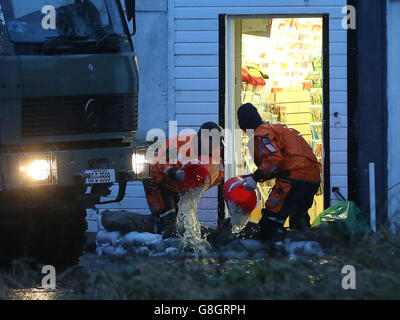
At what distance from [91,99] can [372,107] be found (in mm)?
4364

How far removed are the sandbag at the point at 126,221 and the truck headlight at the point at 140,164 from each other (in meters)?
1.78

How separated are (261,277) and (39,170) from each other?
2979 millimetres

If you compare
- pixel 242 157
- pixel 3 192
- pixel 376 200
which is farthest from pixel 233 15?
pixel 3 192

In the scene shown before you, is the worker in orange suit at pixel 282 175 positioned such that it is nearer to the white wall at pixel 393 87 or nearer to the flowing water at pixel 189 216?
the flowing water at pixel 189 216

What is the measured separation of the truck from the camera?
28.5 ft

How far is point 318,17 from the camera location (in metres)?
12.8

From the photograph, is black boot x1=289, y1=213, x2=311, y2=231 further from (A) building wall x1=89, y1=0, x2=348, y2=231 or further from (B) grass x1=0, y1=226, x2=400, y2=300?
(B) grass x1=0, y1=226, x2=400, y2=300

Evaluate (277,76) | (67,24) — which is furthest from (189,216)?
(277,76)

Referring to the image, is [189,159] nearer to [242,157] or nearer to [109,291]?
[242,157]

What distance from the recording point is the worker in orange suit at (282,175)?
1037cm

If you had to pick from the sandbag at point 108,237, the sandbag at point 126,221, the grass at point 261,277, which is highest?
the grass at point 261,277

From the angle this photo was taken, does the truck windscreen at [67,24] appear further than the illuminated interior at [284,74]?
No

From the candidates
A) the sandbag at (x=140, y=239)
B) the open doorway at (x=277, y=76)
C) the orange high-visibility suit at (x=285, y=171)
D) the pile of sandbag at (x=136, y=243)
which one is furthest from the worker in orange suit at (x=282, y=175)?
the open doorway at (x=277, y=76)

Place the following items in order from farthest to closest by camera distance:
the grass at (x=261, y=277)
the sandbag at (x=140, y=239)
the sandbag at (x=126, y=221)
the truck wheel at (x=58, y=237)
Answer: the sandbag at (x=126, y=221) < the sandbag at (x=140, y=239) < the truck wheel at (x=58, y=237) < the grass at (x=261, y=277)
